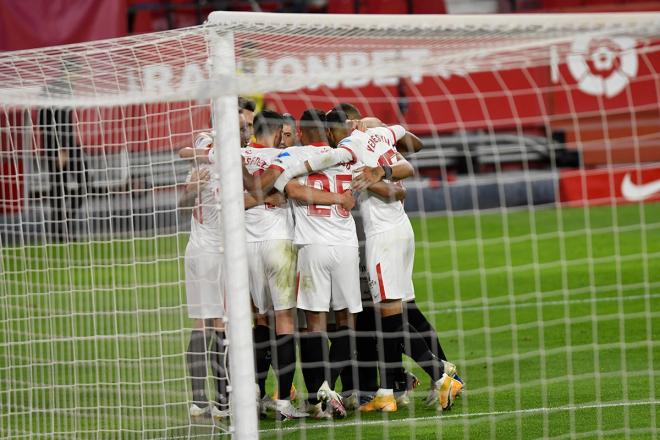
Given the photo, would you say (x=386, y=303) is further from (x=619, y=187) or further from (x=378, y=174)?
(x=619, y=187)

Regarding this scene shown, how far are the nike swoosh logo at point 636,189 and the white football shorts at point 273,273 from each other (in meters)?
11.5

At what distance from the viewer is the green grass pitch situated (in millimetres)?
6746

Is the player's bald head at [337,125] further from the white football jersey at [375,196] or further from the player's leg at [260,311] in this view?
the player's leg at [260,311]

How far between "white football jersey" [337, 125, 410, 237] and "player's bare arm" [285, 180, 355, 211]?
219 millimetres

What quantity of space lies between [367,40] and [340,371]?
6.83ft

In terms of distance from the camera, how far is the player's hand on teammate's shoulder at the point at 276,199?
7.25 meters

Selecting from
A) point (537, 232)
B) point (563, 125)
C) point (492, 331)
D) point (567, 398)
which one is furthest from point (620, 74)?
point (567, 398)

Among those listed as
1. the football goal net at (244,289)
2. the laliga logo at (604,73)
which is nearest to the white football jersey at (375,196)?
the football goal net at (244,289)

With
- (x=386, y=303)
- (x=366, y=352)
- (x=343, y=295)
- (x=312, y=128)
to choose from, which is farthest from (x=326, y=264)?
(x=312, y=128)

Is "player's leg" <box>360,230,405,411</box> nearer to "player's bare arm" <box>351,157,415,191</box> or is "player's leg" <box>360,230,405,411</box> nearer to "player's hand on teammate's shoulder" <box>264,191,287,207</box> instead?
A: "player's bare arm" <box>351,157,415,191</box>

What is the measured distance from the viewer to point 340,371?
283 inches

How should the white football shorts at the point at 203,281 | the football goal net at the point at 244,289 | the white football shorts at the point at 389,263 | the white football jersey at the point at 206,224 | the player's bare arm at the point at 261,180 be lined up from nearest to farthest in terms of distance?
the football goal net at the point at 244,289
the white football shorts at the point at 203,281
the white football jersey at the point at 206,224
the player's bare arm at the point at 261,180
the white football shorts at the point at 389,263

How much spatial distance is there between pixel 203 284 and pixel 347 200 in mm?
1111

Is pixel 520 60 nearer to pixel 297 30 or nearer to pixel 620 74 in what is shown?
pixel 297 30
